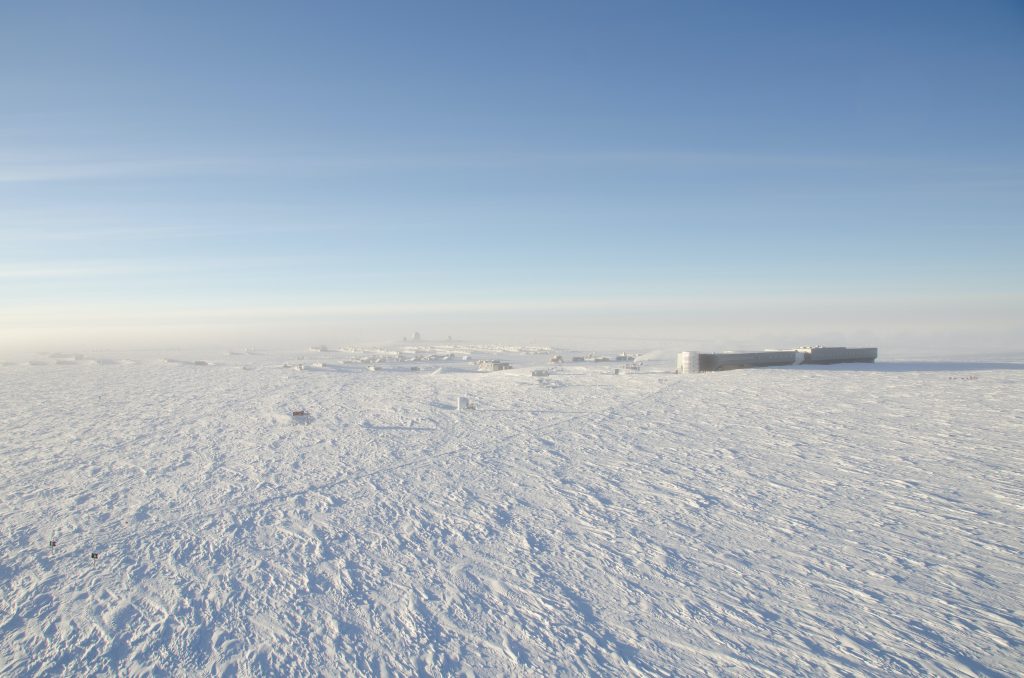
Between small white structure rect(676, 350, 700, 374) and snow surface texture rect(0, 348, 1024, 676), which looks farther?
small white structure rect(676, 350, 700, 374)

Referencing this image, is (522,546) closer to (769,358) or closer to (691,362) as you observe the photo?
(691,362)

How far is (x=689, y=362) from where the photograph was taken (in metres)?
22.9

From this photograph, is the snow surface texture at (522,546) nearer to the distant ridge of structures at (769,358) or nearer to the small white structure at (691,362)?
the small white structure at (691,362)

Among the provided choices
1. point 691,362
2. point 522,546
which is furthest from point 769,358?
point 522,546

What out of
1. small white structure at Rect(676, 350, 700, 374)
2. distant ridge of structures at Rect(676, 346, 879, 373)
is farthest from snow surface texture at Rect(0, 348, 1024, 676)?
distant ridge of structures at Rect(676, 346, 879, 373)

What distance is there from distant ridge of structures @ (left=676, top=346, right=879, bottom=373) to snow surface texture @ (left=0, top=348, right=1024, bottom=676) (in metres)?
9.23

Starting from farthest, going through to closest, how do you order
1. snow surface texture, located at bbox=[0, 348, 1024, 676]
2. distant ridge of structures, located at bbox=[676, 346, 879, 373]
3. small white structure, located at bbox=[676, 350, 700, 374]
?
distant ridge of structures, located at bbox=[676, 346, 879, 373], small white structure, located at bbox=[676, 350, 700, 374], snow surface texture, located at bbox=[0, 348, 1024, 676]

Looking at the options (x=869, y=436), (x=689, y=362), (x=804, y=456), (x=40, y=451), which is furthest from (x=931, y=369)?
(x=40, y=451)

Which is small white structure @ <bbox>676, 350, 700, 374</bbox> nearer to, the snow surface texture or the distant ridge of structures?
the distant ridge of structures

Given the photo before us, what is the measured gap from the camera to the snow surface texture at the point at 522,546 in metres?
4.67

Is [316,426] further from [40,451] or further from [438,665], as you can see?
[438,665]

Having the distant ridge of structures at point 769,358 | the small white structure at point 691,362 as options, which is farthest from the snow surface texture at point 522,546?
the distant ridge of structures at point 769,358

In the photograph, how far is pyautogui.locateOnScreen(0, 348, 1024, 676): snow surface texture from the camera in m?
4.67

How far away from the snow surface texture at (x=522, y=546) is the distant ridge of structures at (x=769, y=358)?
9231 millimetres
